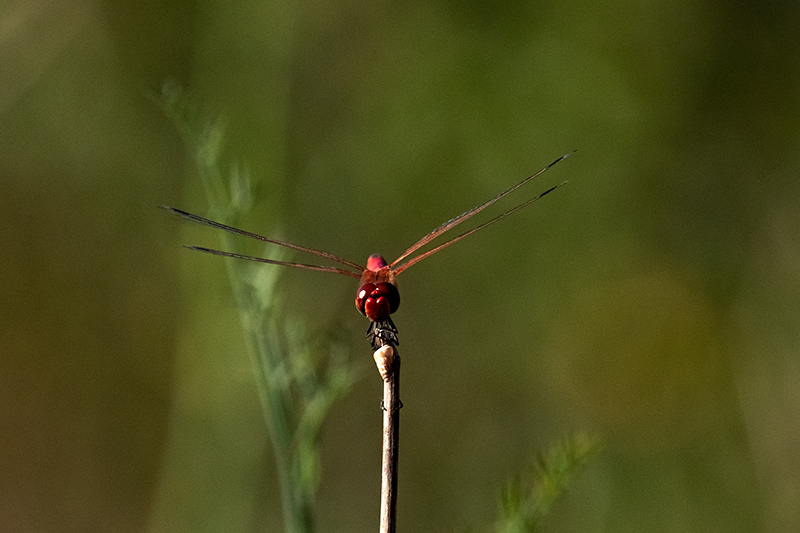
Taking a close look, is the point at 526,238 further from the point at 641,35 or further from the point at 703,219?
the point at 641,35

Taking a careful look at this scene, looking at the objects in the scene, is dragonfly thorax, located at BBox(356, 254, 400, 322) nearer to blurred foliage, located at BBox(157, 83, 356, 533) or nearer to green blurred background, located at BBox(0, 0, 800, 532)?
blurred foliage, located at BBox(157, 83, 356, 533)

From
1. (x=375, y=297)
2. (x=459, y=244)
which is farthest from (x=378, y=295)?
(x=459, y=244)

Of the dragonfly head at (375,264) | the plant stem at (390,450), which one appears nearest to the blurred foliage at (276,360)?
the plant stem at (390,450)

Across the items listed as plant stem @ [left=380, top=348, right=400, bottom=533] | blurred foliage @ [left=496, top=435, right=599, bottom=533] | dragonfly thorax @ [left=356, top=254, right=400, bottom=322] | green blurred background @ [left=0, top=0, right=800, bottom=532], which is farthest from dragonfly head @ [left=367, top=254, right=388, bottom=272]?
green blurred background @ [left=0, top=0, right=800, bottom=532]

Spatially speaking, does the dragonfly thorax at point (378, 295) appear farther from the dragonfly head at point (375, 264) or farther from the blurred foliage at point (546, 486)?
the blurred foliage at point (546, 486)

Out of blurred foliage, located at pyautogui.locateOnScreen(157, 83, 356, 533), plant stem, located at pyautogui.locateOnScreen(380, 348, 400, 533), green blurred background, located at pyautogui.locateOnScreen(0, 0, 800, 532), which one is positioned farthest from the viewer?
green blurred background, located at pyautogui.locateOnScreen(0, 0, 800, 532)

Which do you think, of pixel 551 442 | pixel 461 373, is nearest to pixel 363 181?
pixel 461 373
